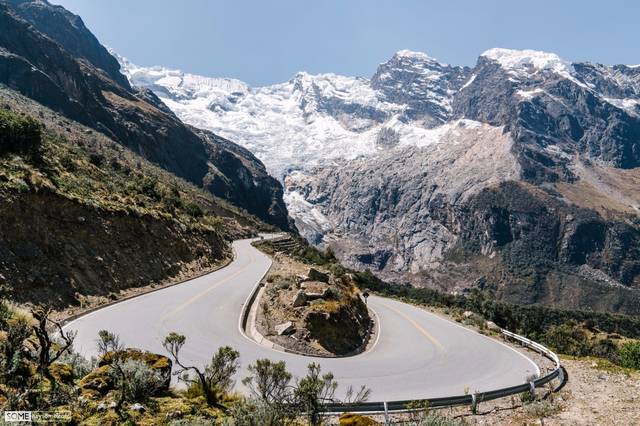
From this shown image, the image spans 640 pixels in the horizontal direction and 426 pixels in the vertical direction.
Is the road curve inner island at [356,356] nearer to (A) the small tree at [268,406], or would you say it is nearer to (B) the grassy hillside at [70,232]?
(B) the grassy hillside at [70,232]

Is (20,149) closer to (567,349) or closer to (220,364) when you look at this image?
(220,364)

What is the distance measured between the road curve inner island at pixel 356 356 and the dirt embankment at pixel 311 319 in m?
1.02

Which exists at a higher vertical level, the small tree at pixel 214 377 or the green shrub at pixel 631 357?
the small tree at pixel 214 377

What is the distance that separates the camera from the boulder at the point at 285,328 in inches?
771

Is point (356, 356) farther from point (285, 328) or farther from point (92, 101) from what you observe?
point (92, 101)

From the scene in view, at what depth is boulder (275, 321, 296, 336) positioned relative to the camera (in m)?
19.6

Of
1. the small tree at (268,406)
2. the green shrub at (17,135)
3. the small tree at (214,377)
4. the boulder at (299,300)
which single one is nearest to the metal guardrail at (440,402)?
the small tree at (268,406)

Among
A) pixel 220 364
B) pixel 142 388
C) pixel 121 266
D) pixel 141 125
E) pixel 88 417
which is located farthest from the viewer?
pixel 141 125

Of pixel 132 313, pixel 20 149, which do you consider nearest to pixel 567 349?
pixel 132 313

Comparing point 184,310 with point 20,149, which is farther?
point 20,149

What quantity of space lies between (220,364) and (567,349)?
32.7m

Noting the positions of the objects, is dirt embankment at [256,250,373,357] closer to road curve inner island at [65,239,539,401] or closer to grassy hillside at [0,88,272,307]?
road curve inner island at [65,239,539,401]

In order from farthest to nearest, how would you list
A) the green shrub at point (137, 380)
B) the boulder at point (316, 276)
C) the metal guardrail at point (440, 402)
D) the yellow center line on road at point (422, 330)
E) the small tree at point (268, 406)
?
the boulder at point (316, 276)
the yellow center line on road at point (422, 330)
the metal guardrail at point (440, 402)
the green shrub at point (137, 380)
the small tree at point (268, 406)

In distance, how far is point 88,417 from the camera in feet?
24.9
